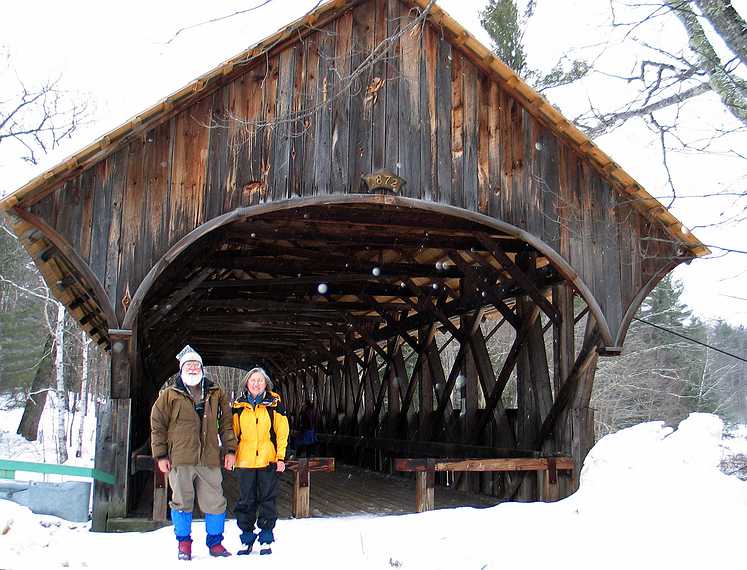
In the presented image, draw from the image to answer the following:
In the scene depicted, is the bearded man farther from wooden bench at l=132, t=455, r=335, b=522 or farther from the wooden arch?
wooden bench at l=132, t=455, r=335, b=522

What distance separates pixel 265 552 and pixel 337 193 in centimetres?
379

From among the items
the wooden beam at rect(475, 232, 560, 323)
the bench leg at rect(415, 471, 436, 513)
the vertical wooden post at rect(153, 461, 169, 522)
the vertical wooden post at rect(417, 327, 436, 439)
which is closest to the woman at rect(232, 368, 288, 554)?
the vertical wooden post at rect(153, 461, 169, 522)

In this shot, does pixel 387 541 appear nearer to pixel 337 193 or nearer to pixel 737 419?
pixel 337 193

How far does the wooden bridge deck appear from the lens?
9.71 m

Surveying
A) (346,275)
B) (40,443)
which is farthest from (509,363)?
(40,443)

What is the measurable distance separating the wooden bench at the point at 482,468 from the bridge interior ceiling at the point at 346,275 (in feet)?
6.68

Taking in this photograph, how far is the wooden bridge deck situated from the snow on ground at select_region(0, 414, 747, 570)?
2764 millimetres

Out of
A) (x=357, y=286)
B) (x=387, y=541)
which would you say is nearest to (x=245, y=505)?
(x=387, y=541)

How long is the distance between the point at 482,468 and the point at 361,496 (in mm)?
2742

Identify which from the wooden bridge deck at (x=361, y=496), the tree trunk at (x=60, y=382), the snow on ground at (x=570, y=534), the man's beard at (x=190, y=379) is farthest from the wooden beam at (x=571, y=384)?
the tree trunk at (x=60, y=382)

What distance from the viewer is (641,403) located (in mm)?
29344

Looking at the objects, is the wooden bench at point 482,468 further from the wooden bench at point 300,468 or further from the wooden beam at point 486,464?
the wooden bench at point 300,468

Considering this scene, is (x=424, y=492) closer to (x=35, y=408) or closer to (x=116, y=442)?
(x=116, y=442)

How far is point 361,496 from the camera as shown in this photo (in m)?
11.3
